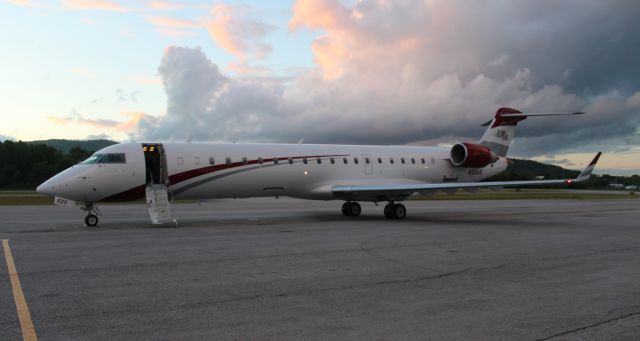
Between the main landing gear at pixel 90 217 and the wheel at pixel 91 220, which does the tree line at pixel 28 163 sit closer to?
the main landing gear at pixel 90 217

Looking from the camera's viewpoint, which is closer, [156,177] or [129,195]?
[129,195]

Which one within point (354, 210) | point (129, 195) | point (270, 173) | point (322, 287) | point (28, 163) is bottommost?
point (322, 287)

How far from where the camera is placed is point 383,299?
21.5 feet

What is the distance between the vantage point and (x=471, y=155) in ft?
77.5

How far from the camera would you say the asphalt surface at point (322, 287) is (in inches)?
207

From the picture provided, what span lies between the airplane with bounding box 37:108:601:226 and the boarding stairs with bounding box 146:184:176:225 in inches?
1.2

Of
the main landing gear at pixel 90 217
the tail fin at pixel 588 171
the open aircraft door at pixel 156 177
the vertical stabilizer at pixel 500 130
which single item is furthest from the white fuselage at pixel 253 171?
the tail fin at pixel 588 171

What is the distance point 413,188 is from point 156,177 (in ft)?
29.8

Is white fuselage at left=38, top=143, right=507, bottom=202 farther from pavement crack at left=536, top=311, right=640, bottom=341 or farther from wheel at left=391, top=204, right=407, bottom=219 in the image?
pavement crack at left=536, top=311, right=640, bottom=341

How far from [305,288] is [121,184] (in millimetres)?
11283

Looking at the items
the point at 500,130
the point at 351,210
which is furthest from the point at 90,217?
the point at 500,130

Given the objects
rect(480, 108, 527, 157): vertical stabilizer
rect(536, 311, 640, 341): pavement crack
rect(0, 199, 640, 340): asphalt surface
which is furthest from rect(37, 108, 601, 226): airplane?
rect(536, 311, 640, 341): pavement crack

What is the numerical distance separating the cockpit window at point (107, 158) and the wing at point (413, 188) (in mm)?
7823

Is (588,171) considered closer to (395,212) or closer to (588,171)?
(588,171)
